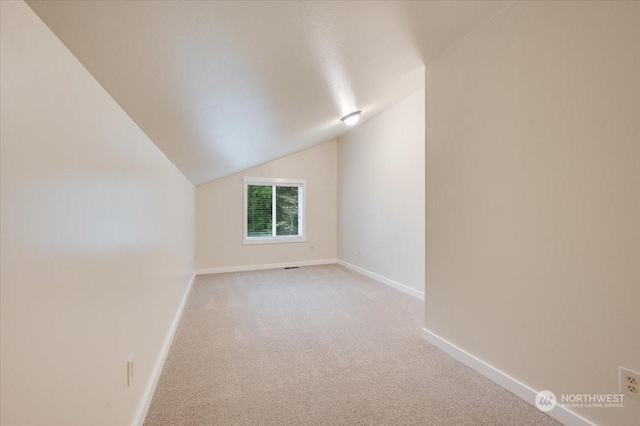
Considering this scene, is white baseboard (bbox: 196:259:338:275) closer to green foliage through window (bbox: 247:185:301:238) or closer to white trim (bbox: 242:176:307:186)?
green foliage through window (bbox: 247:185:301:238)

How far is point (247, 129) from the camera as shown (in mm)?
2369

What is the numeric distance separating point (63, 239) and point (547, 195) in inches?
82.4

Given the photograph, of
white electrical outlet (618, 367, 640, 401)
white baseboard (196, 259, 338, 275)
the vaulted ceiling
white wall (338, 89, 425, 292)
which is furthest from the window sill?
white electrical outlet (618, 367, 640, 401)

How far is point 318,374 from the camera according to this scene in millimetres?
1949

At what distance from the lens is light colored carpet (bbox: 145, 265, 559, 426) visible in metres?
1.56

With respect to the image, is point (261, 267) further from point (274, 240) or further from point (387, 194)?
point (387, 194)

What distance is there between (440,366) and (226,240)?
13.4ft

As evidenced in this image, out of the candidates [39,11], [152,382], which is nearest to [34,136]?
[39,11]

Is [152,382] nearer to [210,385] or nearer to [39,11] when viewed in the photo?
[210,385]

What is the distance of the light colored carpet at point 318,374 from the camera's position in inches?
61.6

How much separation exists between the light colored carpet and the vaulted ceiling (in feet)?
5.25

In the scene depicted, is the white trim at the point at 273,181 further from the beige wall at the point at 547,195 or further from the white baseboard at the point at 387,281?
the beige wall at the point at 547,195

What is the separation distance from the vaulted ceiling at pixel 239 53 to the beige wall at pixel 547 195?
0.46 meters

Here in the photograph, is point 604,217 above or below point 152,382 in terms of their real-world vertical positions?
above
